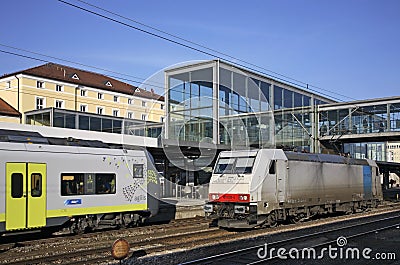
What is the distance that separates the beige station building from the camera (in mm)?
34688

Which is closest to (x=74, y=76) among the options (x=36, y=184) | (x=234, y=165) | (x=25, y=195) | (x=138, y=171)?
(x=138, y=171)

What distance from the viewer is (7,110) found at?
49.0 meters

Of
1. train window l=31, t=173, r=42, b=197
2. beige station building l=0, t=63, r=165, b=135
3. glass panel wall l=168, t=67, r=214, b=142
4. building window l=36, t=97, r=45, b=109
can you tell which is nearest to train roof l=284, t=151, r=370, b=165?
glass panel wall l=168, t=67, r=214, b=142

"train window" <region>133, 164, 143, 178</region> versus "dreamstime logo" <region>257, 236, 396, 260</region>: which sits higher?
"train window" <region>133, 164, 143, 178</region>

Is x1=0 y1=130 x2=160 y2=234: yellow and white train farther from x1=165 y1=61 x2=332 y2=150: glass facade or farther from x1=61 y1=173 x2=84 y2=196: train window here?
x1=165 y1=61 x2=332 y2=150: glass facade

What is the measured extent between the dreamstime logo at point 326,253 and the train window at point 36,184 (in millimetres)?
7001

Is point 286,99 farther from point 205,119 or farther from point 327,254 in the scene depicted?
point 327,254

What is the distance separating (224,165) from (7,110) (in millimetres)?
38778

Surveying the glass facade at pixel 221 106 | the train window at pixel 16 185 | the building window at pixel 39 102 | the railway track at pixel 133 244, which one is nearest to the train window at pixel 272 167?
the railway track at pixel 133 244

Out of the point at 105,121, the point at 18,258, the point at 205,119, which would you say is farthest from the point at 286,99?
the point at 18,258

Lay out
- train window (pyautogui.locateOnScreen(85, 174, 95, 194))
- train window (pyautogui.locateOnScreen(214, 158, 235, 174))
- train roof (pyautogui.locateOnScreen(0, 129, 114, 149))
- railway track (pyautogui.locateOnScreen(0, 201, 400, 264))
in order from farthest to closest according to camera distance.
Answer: train window (pyautogui.locateOnScreen(214, 158, 235, 174)) → train window (pyautogui.locateOnScreen(85, 174, 95, 194)) → train roof (pyautogui.locateOnScreen(0, 129, 114, 149)) → railway track (pyautogui.locateOnScreen(0, 201, 400, 264))

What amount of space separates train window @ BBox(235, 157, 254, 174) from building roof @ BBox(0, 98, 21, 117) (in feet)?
125

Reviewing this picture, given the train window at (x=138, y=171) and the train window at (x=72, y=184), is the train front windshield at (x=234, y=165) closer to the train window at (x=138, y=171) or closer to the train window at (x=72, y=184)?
the train window at (x=138, y=171)

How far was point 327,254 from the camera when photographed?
11.4 metres
